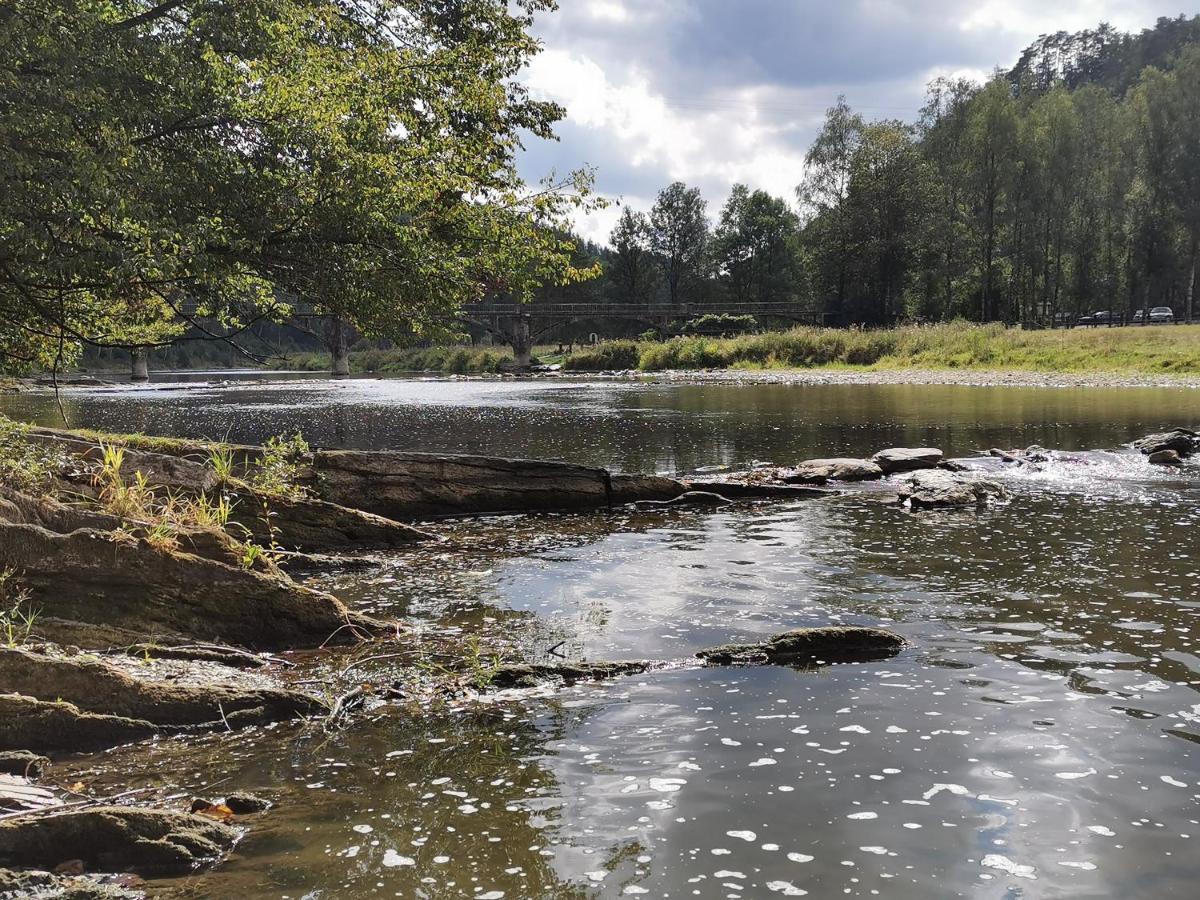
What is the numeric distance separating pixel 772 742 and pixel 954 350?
198 ft

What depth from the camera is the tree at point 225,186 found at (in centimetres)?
898

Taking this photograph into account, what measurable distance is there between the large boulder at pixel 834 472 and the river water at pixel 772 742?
4805 millimetres

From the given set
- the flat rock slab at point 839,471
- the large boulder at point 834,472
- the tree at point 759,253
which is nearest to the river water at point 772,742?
the large boulder at point 834,472

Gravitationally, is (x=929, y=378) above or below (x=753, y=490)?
above

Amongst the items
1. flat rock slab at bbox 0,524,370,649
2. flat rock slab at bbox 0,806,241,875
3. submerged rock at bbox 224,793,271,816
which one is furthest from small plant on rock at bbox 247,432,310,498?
flat rock slab at bbox 0,806,241,875

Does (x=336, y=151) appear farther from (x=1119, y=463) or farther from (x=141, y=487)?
(x=1119, y=463)

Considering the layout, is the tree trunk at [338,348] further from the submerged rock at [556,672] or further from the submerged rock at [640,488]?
the submerged rock at [556,672]

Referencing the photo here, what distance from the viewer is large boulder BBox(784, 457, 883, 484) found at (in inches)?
733

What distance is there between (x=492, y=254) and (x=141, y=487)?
608 cm

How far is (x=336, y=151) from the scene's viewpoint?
10875 millimetres

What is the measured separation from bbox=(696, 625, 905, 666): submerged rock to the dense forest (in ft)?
265

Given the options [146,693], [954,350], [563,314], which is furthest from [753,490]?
[563,314]

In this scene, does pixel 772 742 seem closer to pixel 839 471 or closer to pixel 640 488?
pixel 640 488

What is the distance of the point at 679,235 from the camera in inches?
5763
